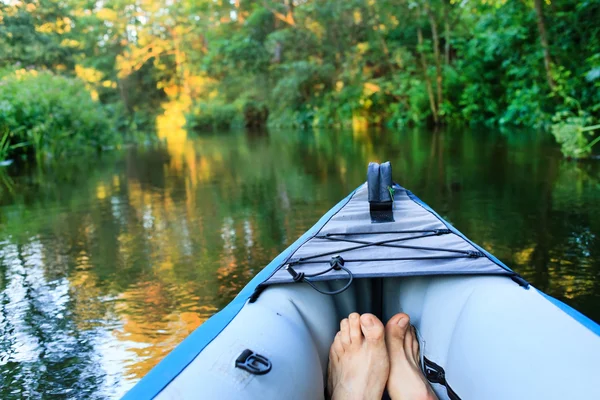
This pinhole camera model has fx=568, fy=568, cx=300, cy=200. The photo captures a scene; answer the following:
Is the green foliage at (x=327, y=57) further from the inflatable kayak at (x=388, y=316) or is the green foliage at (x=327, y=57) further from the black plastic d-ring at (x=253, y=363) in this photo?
the black plastic d-ring at (x=253, y=363)

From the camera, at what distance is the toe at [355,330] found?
169cm

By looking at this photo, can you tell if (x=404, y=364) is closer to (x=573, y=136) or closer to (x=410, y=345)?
(x=410, y=345)

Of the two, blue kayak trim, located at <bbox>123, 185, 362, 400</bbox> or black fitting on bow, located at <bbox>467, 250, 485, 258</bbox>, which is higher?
black fitting on bow, located at <bbox>467, 250, 485, 258</bbox>

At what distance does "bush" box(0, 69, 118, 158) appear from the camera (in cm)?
1074

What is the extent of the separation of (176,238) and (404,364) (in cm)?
308

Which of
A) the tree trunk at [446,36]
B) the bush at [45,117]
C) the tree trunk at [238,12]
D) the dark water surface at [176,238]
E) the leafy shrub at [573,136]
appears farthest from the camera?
the tree trunk at [238,12]

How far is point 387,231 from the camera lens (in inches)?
88.6

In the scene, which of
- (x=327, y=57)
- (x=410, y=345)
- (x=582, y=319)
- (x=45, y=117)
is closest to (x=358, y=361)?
(x=410, y=345)

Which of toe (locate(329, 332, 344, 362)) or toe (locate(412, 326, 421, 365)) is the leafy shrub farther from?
toe (locate(329, 332, 344, 362))

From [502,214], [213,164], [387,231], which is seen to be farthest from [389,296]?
[213,164]

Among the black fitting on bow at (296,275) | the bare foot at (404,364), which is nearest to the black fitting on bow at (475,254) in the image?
the bare foot at (404,364)

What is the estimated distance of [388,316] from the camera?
Answer: 207 cm

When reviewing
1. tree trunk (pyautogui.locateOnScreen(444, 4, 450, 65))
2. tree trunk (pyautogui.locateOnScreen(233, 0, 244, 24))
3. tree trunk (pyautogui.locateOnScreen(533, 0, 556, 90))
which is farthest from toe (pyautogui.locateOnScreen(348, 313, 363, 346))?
tree trunk (pyautogui.locateOnScreen(233, 0, 244, 24))

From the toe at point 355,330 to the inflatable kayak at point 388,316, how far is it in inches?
3.4
